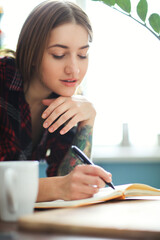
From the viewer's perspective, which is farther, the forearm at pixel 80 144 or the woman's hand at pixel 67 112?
the forearm at pixel 80 144

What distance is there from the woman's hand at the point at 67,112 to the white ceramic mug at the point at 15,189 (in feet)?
1.99

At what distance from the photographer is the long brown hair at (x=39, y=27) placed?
1206 mm

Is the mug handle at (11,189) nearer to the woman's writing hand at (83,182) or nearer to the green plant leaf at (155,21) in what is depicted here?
the woman's writing hand at (83,182)

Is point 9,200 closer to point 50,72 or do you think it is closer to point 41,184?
point 41,184

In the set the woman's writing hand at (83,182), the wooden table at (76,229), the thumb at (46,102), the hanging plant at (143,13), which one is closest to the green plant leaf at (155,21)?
the hanging plant at (143,13)

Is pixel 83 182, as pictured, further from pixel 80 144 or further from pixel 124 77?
pixel 124 77

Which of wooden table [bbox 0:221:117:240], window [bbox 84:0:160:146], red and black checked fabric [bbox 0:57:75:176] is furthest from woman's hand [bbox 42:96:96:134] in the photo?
window [bbox 84:0:160:146]

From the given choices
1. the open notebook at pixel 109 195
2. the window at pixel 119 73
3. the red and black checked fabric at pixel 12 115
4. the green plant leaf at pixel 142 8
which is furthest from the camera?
the window at pixel 119 73

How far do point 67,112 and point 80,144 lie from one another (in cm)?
16

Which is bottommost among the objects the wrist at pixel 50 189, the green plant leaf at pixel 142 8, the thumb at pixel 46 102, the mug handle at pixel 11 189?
the wrist at pixel 50 189

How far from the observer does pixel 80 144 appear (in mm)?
1305

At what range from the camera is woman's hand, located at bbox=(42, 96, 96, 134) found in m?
1.16

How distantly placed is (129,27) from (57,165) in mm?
1160

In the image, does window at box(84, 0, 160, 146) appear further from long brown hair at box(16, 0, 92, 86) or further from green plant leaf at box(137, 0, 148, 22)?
green plant leaf at box(137, 0, 148, 22)
